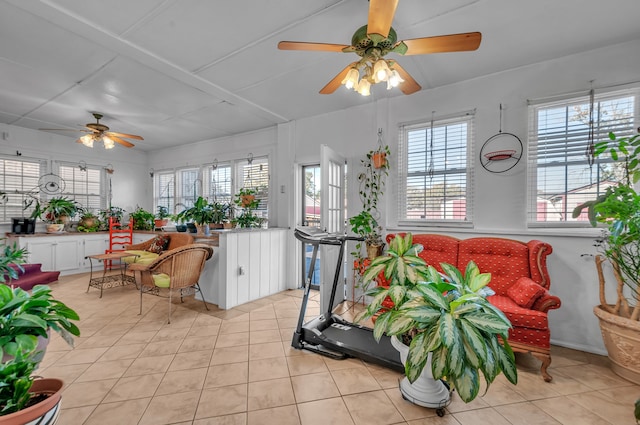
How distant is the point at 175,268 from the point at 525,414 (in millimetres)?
3372

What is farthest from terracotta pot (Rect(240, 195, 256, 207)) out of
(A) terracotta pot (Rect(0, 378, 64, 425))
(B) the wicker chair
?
(A) terracotta pot (Rect(0, 378, 64, 425))

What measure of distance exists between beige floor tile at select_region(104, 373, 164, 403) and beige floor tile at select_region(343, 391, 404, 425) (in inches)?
54.7

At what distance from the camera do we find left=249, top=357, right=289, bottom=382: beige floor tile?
2094 millimetres

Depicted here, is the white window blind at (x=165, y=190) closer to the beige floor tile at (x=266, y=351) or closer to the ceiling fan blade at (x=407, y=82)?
the beige floor tile at (x=266, y=351)

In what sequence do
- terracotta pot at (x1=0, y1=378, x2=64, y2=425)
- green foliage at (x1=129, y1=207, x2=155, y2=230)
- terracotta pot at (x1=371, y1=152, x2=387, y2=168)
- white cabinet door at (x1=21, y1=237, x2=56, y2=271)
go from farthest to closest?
green foliage at (x1=129, y1=207, x2=155, y2=230), white cabinet door at (x1=21, y1=237, x2=56, y2=271), terracotta pot at (x1=371, y1=152, x2=387, y2=168), terracotta pot at (x1=0, y1=378, x2=64, y2=425)

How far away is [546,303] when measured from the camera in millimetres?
2168

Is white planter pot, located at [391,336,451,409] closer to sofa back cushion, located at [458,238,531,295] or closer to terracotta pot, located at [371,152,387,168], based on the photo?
sofa back cushion, located at [458,238,531,295]

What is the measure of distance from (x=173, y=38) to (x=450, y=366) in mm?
3210

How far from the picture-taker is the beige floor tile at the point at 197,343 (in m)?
2.50

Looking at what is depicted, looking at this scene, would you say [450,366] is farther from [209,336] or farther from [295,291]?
[295,291]

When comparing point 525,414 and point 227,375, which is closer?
point 525,414

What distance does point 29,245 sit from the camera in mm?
4535

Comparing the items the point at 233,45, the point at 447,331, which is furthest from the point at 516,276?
the point at 233,45

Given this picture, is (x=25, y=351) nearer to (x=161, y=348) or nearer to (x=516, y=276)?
(x=161, y=348)
